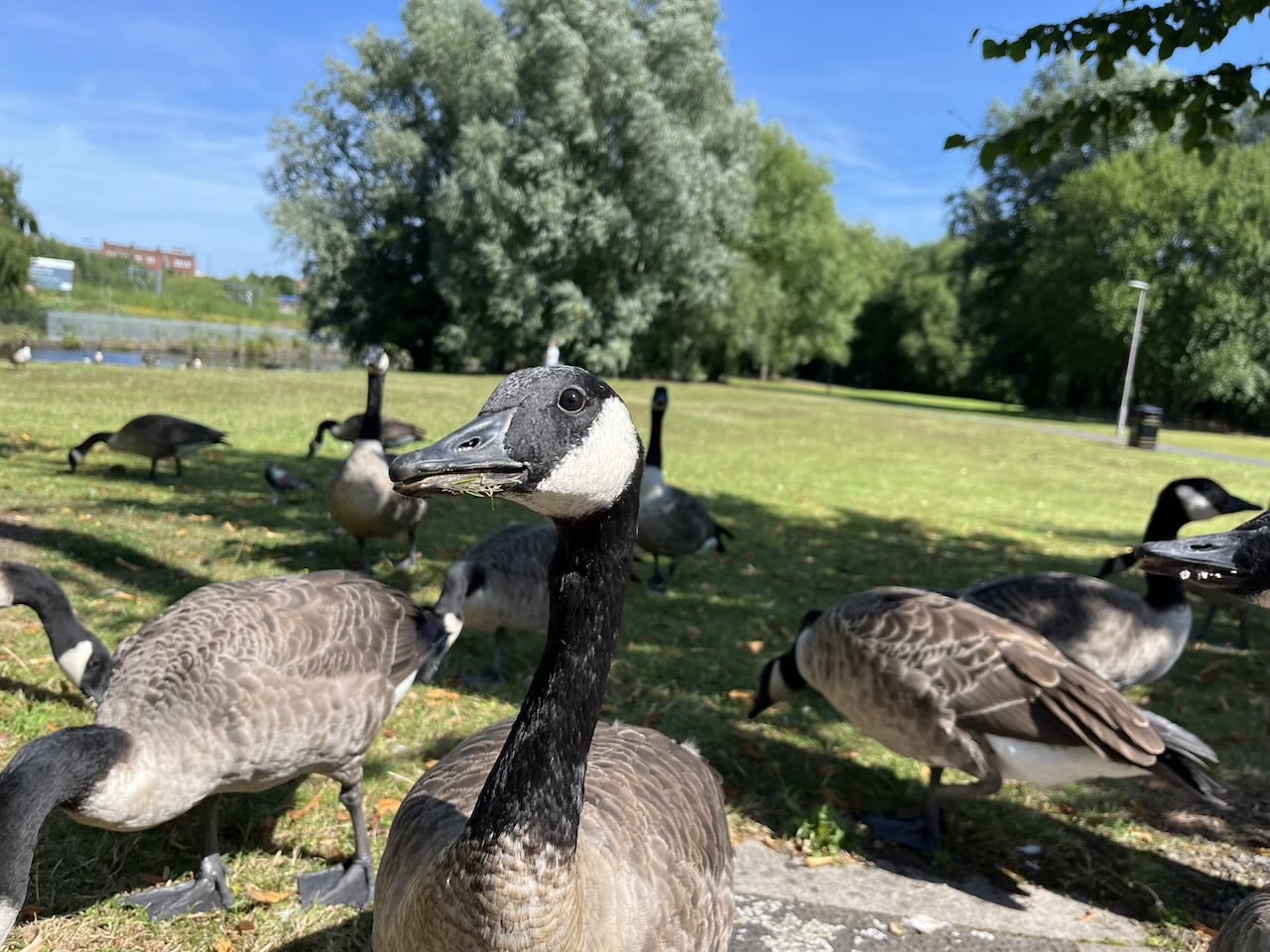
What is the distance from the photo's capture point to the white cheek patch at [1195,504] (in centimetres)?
543

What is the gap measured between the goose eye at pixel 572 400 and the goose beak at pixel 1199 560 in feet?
5.26

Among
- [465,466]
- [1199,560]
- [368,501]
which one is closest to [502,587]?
Answer: [368,501]

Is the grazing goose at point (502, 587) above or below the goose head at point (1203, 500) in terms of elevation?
below

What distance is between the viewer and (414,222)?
1453 inches

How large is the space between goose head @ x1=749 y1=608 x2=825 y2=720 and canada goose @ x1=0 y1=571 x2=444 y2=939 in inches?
80.2

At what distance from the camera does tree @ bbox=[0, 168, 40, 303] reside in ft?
95.7

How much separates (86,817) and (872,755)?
3.88 metres

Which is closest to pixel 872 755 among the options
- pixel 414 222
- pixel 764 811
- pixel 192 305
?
pixel 764 811

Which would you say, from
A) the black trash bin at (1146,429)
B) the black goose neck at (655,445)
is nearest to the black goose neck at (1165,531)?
the black goose neck at (655,445)

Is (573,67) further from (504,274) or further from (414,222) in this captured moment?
(414,222)

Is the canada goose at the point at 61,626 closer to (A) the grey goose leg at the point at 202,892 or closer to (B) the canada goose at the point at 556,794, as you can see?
(A) the grey goose leg at the point at 202,892

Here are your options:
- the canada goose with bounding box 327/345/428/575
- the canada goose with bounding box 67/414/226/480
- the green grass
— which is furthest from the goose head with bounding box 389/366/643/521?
the canada goose with bounding box 67/414/226/480

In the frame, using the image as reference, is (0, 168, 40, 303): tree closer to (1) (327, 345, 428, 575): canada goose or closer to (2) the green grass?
(2) the green grass

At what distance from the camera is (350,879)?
130 inches
